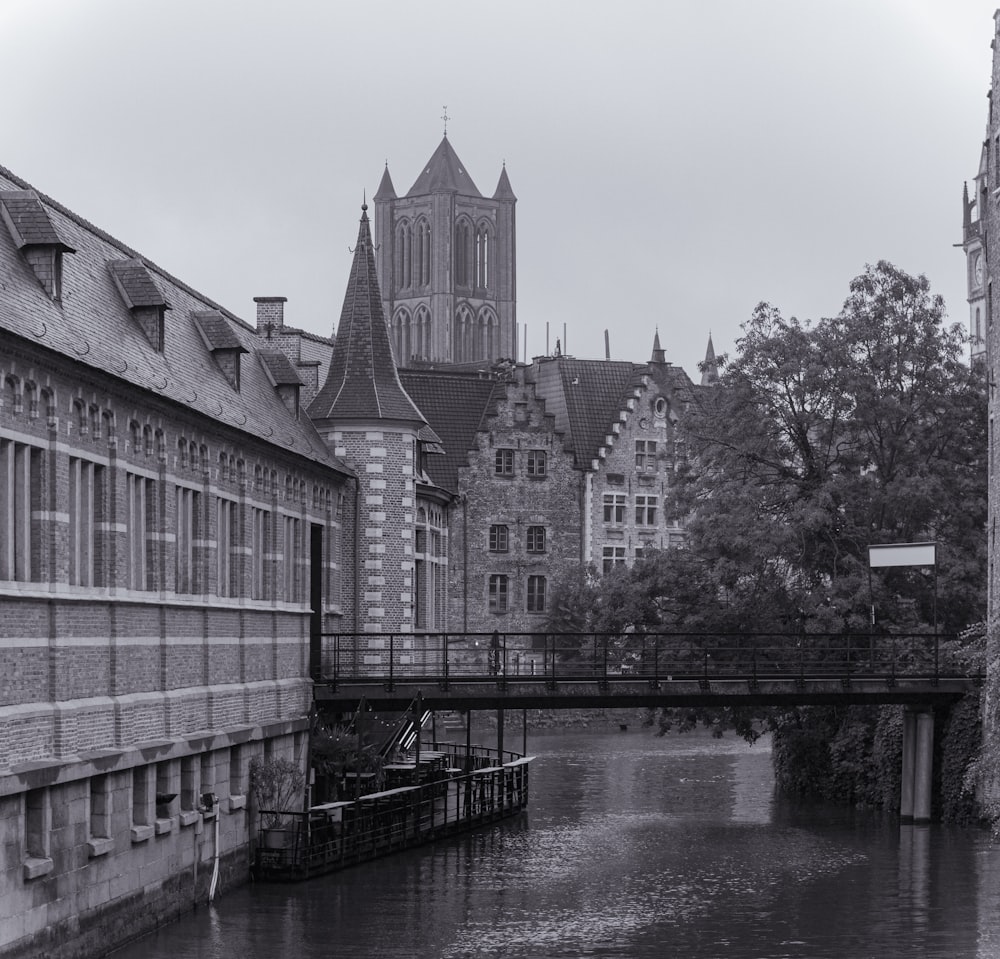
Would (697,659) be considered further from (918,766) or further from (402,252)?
(402,252)

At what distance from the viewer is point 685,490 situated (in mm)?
48531

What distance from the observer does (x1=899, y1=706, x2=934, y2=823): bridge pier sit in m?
42.0

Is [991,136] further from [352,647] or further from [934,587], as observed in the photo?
[352,647]

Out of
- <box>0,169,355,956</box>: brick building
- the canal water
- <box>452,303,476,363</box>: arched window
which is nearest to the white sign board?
the canal water

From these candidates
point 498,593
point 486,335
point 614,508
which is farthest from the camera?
point 486,335

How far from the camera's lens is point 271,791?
32.2 metres

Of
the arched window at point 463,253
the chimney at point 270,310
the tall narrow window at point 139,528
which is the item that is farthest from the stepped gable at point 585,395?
the arched window at point 463,253

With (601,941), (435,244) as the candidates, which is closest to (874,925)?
(601,941)

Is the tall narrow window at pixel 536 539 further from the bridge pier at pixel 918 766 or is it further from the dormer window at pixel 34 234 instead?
the dormer window at pixel 34 234

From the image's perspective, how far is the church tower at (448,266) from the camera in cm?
14650

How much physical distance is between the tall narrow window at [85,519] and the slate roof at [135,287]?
479 centimetres

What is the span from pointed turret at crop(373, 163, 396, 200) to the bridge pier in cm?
11192

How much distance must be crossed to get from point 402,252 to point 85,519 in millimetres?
126025

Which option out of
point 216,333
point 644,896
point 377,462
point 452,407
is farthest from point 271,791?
point 452,407
